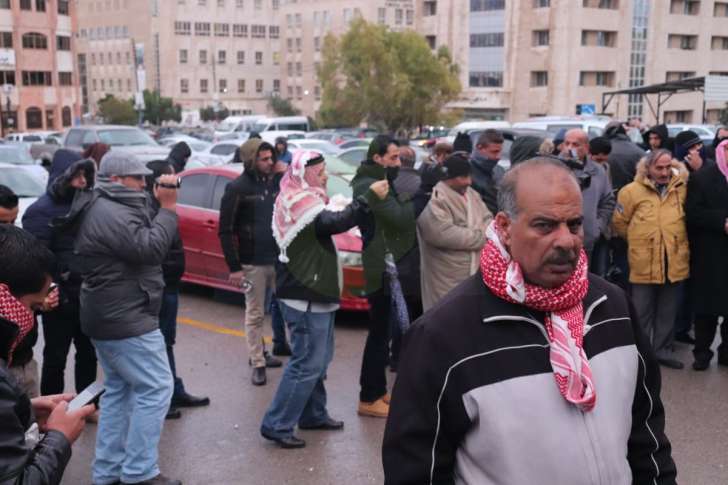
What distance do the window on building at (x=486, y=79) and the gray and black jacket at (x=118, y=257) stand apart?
226 feet

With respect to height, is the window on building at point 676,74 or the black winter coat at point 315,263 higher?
the window on building at point 676,74

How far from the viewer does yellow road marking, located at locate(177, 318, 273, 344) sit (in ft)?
27.5

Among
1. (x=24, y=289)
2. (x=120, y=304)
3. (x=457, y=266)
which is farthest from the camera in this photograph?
(x=457, y=266)

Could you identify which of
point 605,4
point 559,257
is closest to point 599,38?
point 605,4

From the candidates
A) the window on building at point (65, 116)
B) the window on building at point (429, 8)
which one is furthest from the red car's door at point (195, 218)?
the window on building at point (65, 116)

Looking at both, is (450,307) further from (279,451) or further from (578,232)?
(279,451)

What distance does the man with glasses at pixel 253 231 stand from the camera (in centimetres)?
695

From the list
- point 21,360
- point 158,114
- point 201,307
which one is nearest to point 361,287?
point 201,307

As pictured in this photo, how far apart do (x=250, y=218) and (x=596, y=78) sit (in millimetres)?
66146

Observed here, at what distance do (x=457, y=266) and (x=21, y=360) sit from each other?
3089 millimetres

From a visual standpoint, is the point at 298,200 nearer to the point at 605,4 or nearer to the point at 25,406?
the point at 25,406

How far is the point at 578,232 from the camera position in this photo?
8.29 feet

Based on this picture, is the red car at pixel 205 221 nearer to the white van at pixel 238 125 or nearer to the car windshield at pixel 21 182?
the car windshield at pixel 21 182

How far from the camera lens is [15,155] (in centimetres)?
2014
